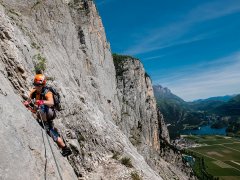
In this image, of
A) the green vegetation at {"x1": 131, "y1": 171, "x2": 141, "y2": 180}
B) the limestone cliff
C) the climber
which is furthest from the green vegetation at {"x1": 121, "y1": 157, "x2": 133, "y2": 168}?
the limestone cliff

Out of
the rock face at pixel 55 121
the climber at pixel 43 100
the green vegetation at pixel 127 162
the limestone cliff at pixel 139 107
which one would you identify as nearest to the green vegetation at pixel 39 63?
the rock face at pixel 55 121

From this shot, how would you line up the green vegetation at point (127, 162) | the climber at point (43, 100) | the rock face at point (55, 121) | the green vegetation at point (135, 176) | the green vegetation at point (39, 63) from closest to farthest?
the rock face at point (55, 121), the climber at point (43, 100), the green vegetation at point (135, 176), the green vegetation at point (127, 162), the green vegetation at point (39, 63)

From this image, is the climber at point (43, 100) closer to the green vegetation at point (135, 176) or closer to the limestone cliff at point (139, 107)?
the green vegetation at point (135, 176)

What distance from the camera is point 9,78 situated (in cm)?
1347

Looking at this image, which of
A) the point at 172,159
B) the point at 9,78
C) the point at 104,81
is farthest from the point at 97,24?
the point at 172,159

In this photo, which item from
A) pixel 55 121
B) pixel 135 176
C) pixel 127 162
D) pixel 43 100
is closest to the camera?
pixel 43 100

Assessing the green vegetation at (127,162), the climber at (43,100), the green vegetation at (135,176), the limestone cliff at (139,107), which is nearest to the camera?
the climber at (43,100)

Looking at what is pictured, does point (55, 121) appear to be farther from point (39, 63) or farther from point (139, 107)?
point (139, 107)

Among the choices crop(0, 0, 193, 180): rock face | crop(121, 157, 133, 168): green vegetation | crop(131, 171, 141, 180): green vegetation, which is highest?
crop(0, 0, 193, 180): rock face

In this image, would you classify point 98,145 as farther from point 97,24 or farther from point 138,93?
point 138,93

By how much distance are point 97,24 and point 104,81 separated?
13.9 meters

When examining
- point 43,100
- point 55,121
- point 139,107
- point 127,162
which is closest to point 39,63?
point 55,121

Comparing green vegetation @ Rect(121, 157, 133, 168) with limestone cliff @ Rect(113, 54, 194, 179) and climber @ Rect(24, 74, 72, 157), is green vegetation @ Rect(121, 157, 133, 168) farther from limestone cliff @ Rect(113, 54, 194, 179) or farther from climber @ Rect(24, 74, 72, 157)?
limestone cliff @ Rect(113, 54, 194, 179)

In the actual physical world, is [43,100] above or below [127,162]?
above
